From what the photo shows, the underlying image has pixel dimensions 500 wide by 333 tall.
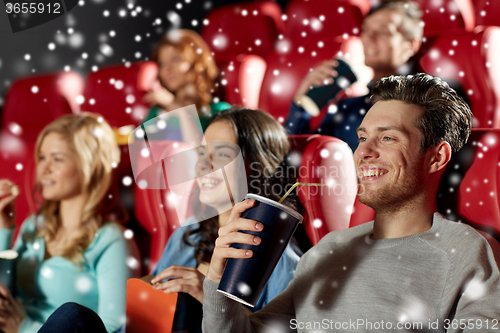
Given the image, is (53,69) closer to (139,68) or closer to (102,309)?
(139,68)

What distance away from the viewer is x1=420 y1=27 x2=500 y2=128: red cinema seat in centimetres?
89

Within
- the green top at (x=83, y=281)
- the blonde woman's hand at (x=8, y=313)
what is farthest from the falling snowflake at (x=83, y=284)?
the blonde woman's hand at (x=8, y=313)

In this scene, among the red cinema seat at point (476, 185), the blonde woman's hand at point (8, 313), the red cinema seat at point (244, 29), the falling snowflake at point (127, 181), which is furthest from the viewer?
the red cinema seat at point (244, 29)

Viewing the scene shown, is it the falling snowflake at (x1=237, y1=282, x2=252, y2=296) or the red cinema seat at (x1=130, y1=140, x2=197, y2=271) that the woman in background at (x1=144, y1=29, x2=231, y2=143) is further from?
the falling snowflake at (x1=237, y1=282, x2=252, y2=296)

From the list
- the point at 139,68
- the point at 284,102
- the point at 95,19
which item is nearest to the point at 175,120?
the point at 284,102

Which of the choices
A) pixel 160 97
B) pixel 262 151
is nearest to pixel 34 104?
pixel 160 97

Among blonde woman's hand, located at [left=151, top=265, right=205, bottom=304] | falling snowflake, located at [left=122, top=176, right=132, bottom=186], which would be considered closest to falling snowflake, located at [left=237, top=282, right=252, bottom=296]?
blonde woman's hand, located at [left=151, top=265, right=205, bottom=304]

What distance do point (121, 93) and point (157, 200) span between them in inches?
28.7

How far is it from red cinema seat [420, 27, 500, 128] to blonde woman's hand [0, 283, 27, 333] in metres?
0.97

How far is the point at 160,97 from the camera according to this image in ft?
4.64

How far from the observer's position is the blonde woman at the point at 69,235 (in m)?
0.88

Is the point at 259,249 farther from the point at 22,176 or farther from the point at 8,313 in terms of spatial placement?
the point at 22,176

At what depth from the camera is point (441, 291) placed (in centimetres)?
48

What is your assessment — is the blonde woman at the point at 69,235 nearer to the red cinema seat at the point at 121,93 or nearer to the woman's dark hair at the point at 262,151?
the woman's dark hair at the point at 262,151
